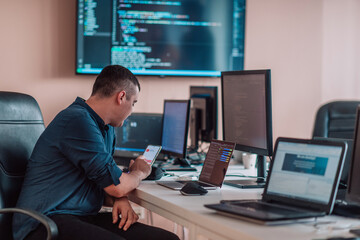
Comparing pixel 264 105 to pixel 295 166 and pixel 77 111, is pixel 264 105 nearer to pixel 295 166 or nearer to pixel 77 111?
pixel 295 166

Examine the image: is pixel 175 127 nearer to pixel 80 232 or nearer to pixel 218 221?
pixel 80 232

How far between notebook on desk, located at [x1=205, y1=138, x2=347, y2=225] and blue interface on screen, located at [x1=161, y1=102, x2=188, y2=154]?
3.64 ft

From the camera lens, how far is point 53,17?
11.9 ft

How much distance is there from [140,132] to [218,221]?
1779 mm

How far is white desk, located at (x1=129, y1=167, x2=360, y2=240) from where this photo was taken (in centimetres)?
138

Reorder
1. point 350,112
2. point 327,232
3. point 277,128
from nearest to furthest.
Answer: point 327,232, point 350,112, point 277,128

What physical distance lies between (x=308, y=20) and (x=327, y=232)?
123 inches

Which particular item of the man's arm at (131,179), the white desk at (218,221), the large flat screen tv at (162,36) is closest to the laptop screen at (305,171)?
the white desk at (218,221)

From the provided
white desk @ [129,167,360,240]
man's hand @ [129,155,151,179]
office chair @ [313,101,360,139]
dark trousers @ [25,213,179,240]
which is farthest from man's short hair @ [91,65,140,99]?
office chair @ [313,101,360,139]

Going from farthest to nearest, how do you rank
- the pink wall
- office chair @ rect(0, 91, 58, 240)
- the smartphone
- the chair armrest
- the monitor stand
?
the pink wall
the smartphone
the monitor stand
office chair @ rect(0, 91, 58, 240)
the chair armrest

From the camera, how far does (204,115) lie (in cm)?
332

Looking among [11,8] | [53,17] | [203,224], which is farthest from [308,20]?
[203,224]

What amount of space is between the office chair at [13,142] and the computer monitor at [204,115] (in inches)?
49.8

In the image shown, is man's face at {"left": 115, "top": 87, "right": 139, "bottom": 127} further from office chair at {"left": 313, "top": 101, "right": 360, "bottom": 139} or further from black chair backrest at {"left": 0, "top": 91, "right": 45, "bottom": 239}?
office chair at {"left": 313, "top": 101, "right": 360, "bottom": 139}
